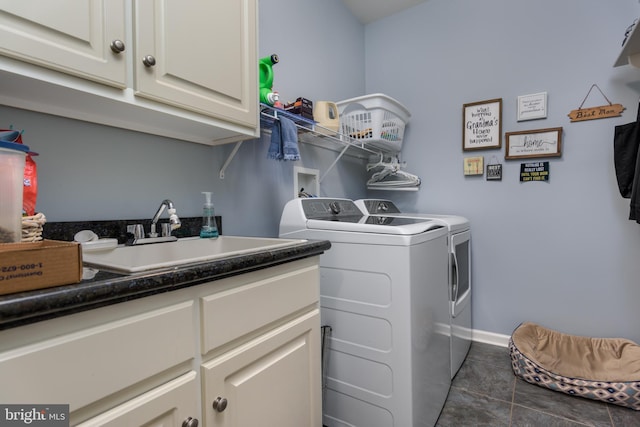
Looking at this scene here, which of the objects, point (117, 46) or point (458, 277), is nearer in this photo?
point (117, 46)

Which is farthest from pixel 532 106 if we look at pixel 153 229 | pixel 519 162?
pixel 153 229

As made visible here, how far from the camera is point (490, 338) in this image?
95.2 inches

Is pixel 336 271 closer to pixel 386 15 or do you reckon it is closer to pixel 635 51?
pixel 635 51

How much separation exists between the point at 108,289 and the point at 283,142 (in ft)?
3.70

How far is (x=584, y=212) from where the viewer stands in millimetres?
2119

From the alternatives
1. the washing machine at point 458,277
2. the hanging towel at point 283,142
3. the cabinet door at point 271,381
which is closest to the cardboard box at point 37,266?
the cabinet door at point 271,381

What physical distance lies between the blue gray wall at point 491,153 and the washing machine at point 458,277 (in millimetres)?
279

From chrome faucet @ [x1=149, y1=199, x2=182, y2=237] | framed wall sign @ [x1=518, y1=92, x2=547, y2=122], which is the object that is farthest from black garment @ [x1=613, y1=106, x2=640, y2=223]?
chrome faucet @ [x1=149, y1=199, x2=182, y2=237]

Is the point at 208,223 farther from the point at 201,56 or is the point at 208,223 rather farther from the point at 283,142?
the point at 201,56

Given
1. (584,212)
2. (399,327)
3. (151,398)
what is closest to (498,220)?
(584,212)

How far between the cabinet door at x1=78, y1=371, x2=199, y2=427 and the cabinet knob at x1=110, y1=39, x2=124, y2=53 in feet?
2.85

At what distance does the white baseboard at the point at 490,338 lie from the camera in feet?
7.76

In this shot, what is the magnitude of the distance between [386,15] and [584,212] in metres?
2.28

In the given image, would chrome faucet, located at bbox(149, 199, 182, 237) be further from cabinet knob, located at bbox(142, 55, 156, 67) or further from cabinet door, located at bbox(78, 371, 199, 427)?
cabinet door, located at bbox(78, 371, 199, 427)
